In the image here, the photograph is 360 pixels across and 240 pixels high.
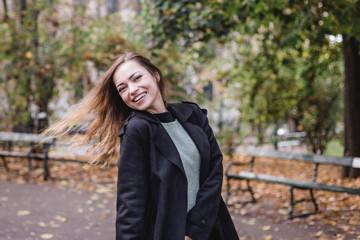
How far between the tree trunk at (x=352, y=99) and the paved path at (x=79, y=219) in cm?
217

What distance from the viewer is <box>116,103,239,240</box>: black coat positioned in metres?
1.79

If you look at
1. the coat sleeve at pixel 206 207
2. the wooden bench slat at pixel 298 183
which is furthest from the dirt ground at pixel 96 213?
the coat sleeve at pixel 206 207

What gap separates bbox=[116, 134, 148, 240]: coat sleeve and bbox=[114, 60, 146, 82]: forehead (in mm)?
387

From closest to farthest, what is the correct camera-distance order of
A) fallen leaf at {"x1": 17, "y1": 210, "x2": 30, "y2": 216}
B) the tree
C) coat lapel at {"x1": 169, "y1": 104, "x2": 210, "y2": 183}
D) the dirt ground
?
1. coat lapel at {"x1": 169, "y1": 104, "x2": 210, "y2": 183}
2. the dirt ground
3. fallen leaf at {"x1": 17, "y1": 210, "x2": 30, "y2": 216}
4. the tree

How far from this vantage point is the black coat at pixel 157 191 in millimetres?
1795

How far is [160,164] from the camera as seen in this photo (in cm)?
187

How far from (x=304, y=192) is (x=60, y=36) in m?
6.35

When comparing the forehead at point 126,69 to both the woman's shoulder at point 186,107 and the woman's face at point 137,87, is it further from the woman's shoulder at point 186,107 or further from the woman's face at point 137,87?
the woman's shoulder at point 186,107

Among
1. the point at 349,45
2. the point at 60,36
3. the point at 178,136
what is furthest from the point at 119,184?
the point at 60,36

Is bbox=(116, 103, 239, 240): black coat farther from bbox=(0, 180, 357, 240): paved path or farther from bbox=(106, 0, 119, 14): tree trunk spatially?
bbox=(106, 0, 119, 14): tree trunk

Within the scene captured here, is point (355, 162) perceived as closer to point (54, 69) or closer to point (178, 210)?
point (178, 210)

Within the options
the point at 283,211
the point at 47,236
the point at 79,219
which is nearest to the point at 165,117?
the point at 47,236

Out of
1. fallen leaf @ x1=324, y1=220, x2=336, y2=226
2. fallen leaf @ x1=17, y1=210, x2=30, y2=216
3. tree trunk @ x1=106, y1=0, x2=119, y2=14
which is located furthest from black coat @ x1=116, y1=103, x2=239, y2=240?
tree trunk @ x1=106, y1=0, x2=119, y2=14

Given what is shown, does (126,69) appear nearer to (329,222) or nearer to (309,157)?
(329,222)
